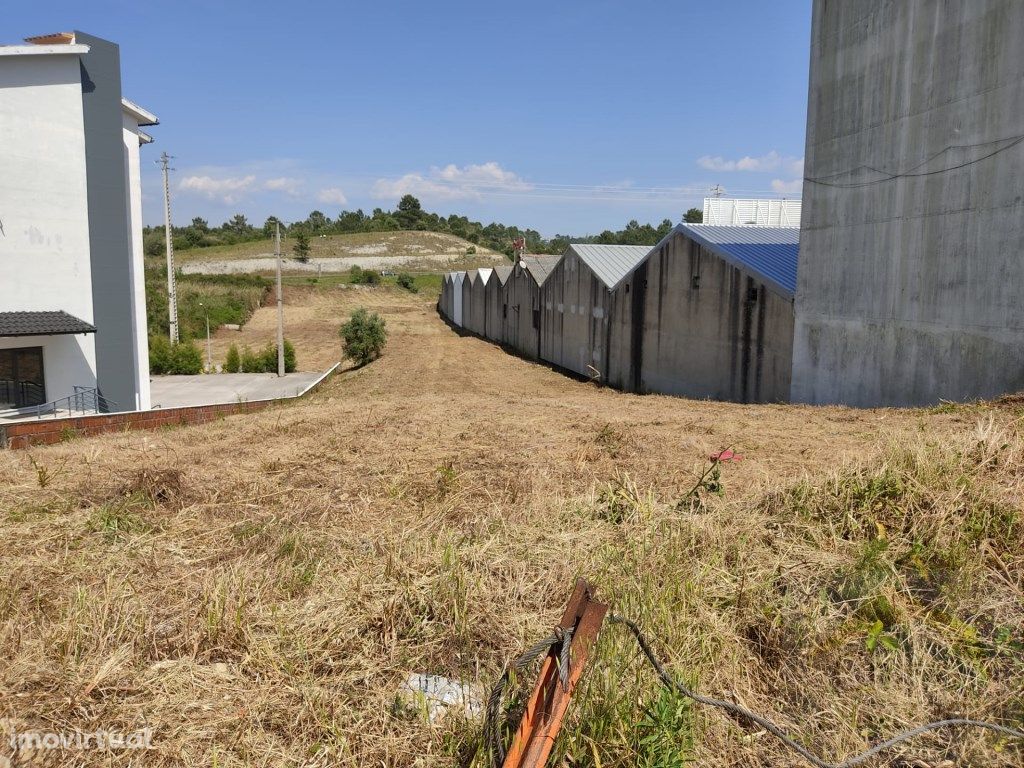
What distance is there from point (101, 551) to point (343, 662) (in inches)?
90.4

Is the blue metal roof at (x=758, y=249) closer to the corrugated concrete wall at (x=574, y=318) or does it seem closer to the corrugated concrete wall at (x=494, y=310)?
the corrugated concrete wall at (x=574, y=318)

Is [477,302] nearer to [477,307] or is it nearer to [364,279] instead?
[477,307]

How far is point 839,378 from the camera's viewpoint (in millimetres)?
13969

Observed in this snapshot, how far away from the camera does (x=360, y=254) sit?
86.4m

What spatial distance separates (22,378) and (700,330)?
59.1ft

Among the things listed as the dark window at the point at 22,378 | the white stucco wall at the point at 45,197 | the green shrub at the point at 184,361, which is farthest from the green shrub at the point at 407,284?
the dark window at the point at 22,378

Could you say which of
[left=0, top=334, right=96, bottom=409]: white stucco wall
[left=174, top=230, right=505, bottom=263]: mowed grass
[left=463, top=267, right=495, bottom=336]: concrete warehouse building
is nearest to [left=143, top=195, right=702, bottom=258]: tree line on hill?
[left=174, top=230, right=505, bottom=263]: mowed grass

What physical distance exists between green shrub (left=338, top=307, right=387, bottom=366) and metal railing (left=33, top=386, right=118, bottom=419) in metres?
14.8

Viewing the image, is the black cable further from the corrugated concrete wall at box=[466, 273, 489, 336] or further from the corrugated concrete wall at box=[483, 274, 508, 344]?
the corrugated concrete wall at box=[466, 273, 489, 336]

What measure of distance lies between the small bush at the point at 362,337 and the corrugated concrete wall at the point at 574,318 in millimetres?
8100

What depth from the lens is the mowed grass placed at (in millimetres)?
78438

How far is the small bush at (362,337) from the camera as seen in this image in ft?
113

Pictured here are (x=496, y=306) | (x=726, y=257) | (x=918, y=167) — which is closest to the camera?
(x=918, y=167)

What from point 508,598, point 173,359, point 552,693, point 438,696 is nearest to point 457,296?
point 173,359
